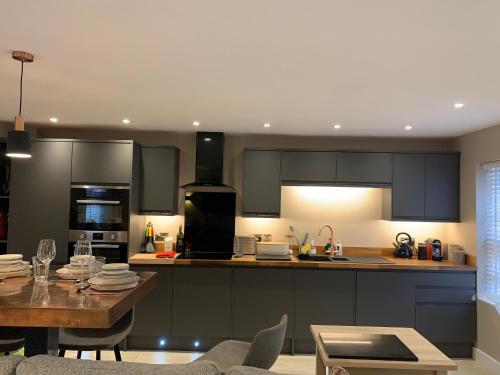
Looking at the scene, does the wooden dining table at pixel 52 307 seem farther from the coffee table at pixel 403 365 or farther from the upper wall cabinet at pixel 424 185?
the upper wall cabinet at pixel 424 185

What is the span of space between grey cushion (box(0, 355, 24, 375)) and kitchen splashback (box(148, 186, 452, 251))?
10.6ft

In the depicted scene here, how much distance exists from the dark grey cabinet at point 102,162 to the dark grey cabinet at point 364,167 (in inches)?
97.8

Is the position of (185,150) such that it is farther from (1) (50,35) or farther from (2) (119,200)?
(1) (50,35)

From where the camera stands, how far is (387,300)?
405 cm

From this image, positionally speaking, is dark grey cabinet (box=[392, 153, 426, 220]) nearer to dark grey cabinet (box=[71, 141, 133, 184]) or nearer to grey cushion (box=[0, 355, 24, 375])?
dark grey cabinet (box=[71, 141, 133, 184])

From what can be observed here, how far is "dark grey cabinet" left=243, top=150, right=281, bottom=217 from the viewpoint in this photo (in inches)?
176

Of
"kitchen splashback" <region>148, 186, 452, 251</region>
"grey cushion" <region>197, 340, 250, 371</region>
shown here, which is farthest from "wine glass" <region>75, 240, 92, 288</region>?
"kitchen splashback" <region>148, 186, 452, 251</region>

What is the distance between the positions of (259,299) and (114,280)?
8.05 feet

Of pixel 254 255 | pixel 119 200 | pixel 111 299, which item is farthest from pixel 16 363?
pixel 254 255

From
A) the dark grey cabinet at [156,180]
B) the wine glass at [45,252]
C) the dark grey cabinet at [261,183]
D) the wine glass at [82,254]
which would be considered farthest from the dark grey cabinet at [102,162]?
the wine glass at [45,252]

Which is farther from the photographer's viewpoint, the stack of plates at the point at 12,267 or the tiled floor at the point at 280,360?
the tiled floor at the point at 280,360

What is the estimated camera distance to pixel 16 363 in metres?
1.47

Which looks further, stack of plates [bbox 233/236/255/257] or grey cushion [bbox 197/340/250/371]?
stack of plates [bbox 233/236/255/257]

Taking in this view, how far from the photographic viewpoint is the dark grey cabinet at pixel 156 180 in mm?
4406
